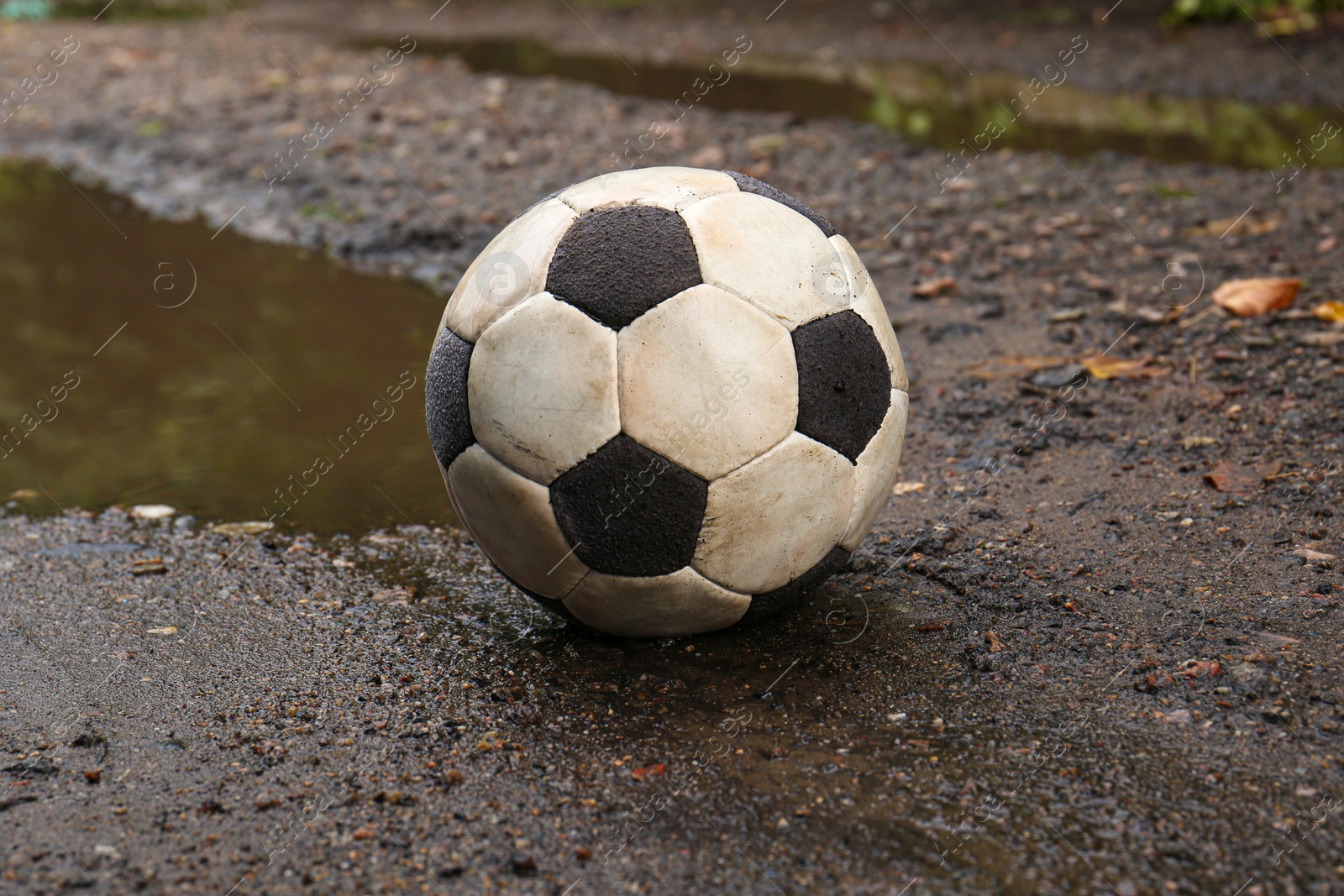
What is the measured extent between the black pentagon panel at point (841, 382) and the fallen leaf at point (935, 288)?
2644 millimetres

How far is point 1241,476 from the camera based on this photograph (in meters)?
3.71

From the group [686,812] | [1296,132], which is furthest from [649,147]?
[686,812]

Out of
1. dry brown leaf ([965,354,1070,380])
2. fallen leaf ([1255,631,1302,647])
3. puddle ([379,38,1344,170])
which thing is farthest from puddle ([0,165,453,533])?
puddle ([379,38,1344,170])

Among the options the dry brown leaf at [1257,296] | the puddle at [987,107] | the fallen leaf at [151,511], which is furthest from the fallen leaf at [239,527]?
the puddle at [987,107]

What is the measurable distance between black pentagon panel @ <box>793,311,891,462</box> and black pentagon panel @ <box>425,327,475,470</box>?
80 centimetres

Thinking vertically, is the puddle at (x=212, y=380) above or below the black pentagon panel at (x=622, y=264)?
below

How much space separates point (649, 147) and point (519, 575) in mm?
5365

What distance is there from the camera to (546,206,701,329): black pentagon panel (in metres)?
2.66

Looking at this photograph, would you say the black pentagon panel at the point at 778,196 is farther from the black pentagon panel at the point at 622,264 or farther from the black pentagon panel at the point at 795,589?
the black pentagon panel at the point at 795,589

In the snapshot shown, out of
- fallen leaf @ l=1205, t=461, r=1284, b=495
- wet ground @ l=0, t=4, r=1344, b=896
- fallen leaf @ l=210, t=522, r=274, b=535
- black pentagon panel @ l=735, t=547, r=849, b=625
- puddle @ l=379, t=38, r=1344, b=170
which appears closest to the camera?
wet ground @ l=0, t=4, r=1344, b=896

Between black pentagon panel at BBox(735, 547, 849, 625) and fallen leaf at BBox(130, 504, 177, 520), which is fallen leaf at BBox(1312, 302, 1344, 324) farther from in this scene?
fallen leaf at BBox(130, 504, 177, 520)

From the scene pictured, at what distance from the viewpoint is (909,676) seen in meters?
2.84

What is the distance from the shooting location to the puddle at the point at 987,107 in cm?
752

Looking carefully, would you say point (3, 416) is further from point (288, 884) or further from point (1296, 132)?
point (1296, 132)
